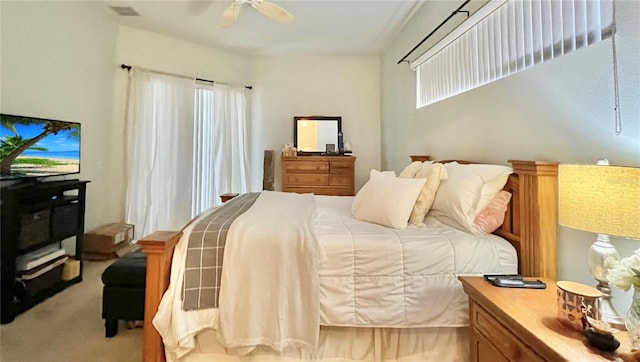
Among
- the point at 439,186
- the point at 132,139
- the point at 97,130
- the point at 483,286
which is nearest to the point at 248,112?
the point at 132,139

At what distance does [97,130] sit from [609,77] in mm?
4386

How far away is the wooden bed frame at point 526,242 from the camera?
1.35 m

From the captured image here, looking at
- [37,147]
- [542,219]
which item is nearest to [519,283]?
[542,219]

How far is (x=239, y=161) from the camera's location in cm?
450

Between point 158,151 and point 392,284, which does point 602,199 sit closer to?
point 392,284

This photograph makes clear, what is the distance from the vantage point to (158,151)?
3.91 meters

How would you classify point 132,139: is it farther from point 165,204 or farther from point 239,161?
point 239,161

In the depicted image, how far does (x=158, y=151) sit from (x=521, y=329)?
13.7ft

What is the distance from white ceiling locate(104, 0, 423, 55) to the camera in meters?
3.19

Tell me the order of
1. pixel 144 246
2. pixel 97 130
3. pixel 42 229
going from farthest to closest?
pixel 97 130, pixel 42 229, pixel 144 246

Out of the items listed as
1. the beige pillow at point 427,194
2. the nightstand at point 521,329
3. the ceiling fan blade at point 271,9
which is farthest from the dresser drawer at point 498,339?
the ceiling fan blade at point 271,9

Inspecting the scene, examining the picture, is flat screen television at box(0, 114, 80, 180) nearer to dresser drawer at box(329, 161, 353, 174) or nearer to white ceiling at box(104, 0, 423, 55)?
white ceiling at box(104, 0, 423, 55)

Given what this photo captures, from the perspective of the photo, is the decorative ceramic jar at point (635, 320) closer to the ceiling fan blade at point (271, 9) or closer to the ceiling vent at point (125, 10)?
the ceiling fan blade at point (271, 9)

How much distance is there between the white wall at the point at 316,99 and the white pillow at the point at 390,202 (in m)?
2.86
